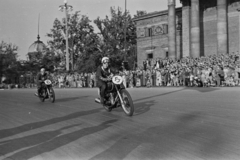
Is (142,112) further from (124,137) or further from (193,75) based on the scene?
(193,75)

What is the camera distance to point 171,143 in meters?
5.50

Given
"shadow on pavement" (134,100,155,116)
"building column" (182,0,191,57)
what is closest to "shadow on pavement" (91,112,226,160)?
"shadow on pavement" (134,100,155,116)

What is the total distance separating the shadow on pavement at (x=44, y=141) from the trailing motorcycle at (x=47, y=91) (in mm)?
7756

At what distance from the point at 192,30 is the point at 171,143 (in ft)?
125

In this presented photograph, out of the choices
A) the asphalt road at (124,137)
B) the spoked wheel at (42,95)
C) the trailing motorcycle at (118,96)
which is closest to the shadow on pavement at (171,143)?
the asphalt road at (124,137)

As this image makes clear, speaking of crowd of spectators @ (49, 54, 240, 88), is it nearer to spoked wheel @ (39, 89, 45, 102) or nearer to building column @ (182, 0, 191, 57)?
building column @ (182, 0, 191, 57)

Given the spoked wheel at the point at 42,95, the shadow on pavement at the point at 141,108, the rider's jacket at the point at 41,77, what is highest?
the rider's jacket at the point at 41,77

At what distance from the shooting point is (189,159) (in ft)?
14.8

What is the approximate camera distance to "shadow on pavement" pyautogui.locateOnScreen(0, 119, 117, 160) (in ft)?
16.7

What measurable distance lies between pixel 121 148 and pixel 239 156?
6.07ft

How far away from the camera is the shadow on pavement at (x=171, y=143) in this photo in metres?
4.79

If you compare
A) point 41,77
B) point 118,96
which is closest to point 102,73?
point 118,96

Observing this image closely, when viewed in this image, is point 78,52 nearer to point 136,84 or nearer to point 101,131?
point 136,84

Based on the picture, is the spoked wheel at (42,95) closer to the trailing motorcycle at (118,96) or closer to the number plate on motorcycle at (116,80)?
the trailing motorcycle at (118,96)
